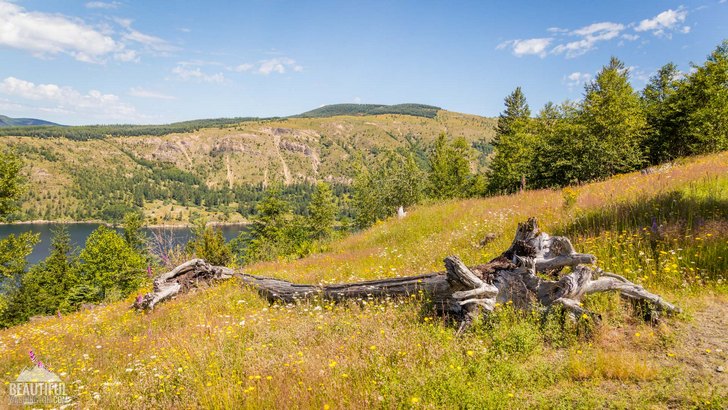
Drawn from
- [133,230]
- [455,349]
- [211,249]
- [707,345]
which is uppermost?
[707,345]

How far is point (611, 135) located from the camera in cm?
3084

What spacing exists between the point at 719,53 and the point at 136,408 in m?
45.5

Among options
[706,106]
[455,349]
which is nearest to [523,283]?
[455,349]

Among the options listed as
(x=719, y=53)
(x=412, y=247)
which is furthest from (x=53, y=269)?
(x=719, y=53)

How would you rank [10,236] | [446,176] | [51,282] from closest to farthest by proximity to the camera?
[10,236] < [51,282] < [446,176]

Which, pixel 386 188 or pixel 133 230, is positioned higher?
pixel 386 188

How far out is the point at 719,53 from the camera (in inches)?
1201

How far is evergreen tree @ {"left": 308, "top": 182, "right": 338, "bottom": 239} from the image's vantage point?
55062mm

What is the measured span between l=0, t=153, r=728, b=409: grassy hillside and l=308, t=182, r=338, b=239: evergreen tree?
46.1 m

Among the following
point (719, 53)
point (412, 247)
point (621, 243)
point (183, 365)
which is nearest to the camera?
point (183, 365)

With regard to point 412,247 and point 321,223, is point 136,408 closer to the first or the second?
point 412,247

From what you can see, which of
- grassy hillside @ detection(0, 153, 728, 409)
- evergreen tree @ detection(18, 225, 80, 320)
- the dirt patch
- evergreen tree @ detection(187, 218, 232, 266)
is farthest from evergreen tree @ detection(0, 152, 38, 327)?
the dirt patch

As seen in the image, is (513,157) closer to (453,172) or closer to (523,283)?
(453,172)

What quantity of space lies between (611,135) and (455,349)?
34.6 meters
